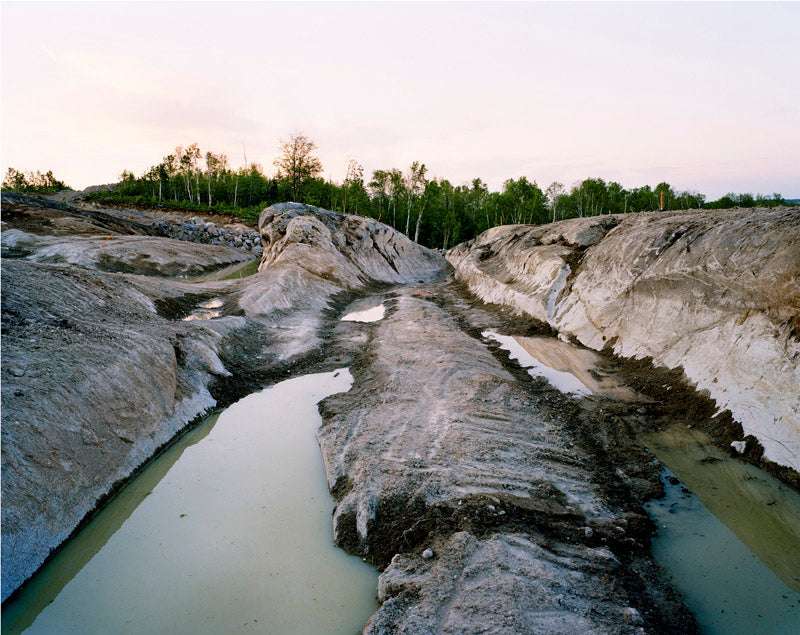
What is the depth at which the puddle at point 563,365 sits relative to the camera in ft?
29.2

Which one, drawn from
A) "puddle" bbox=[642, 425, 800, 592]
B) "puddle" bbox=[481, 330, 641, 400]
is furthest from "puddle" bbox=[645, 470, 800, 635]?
"puddle" bbox=[481, 330, 641, 400]

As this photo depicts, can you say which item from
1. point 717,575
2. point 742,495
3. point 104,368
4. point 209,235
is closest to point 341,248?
point 209,235

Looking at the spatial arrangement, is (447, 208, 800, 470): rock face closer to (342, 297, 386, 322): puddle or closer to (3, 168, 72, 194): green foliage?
(342, 297, 386, 322): puddle

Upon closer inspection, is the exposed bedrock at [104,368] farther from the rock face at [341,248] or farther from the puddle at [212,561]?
the rock face at [341,248]

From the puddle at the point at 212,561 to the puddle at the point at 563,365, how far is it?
5.67 metres

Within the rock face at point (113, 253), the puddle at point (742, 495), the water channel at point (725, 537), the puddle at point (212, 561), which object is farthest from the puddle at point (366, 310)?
the rock face at point (113, 253)

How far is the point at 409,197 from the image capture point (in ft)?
160

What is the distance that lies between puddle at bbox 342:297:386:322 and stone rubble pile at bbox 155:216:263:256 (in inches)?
870

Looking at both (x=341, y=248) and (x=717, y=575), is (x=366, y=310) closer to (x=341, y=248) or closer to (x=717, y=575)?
(x=341, y=248)

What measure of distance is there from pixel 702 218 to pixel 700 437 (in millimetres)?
6994

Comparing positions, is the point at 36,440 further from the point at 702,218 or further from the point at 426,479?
the point at 702,218

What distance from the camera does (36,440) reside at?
5.00 meters

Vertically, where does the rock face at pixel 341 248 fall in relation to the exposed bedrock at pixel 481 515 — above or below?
above

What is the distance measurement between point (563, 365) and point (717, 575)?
6.40 meters
